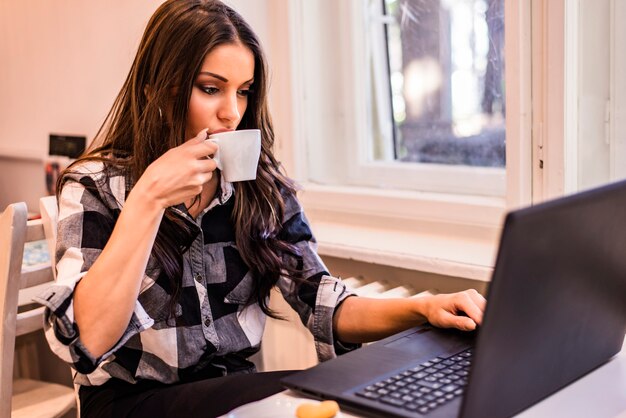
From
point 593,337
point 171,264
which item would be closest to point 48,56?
point 171,264

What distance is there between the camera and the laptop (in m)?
0.73

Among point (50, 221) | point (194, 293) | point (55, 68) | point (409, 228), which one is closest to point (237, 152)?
point (194, 293)

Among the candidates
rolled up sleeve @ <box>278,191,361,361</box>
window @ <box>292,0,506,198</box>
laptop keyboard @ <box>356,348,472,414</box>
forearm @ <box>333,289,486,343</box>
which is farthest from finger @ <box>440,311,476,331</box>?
window @ <box>292,0,506,198</box>

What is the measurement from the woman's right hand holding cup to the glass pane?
931 millimetres

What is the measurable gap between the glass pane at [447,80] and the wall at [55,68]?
1.21 ft

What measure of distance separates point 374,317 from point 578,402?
1.39ft

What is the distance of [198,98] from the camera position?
1289mm

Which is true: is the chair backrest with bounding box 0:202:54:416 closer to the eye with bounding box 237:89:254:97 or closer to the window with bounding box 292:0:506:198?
the eye with bounding box 237:89:254:97

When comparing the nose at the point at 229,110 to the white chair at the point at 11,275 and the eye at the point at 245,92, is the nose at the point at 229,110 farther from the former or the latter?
the white chair at the point at 11,275

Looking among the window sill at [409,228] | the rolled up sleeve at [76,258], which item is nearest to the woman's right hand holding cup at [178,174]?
the rolled up sleeve at [76,258]

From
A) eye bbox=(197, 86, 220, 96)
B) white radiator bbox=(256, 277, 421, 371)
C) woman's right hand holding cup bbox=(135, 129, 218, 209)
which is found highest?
eye bbox=(197, 86, 220, 96)

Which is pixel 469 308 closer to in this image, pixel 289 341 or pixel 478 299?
pixel 478 299

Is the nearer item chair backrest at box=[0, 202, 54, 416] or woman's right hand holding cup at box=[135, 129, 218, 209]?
woman's right hand holding cup at box=[135, 129, 218, 209]

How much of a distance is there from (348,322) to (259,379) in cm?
17
